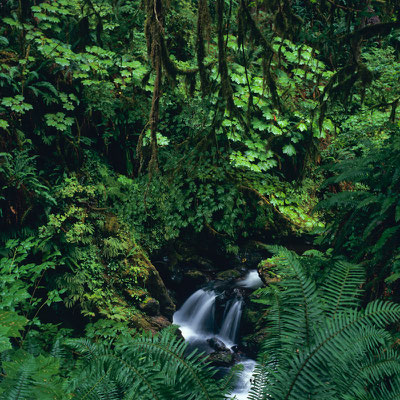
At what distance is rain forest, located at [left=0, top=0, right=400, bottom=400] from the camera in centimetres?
181

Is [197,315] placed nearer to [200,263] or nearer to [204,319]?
[204,319]

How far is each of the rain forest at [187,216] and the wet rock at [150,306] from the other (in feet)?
0.26

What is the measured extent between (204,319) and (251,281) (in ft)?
4.81

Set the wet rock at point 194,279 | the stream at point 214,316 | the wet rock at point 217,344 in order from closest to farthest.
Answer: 1. the wet rock at point 217,344
2. the stream at point 214,316
3. the wet rock at point 194,279

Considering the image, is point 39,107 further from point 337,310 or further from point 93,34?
point 337,310

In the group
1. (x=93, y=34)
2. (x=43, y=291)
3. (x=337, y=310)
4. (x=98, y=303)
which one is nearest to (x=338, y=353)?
(x=337, y=310)

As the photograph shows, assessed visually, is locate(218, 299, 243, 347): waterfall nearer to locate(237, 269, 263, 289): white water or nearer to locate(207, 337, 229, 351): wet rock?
locate(207, 337, 229, 351): wet rock

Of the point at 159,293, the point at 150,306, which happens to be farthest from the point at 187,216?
the point at 150,306

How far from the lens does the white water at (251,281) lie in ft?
24.1

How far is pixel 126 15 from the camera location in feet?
26.1

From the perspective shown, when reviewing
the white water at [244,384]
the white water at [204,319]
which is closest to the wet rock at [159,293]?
the white water at [204,319]

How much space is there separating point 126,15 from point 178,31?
1382 millimetres

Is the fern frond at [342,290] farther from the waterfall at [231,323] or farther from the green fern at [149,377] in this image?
the waterfall at [231,323]

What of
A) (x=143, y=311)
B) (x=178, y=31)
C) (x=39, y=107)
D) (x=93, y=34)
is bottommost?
(x=143, y=311)
